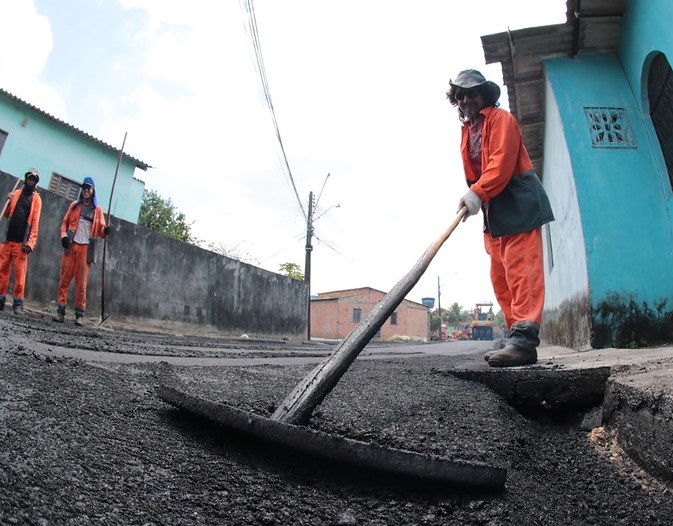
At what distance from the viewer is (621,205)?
11.0ft

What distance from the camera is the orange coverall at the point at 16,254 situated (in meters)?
4.62

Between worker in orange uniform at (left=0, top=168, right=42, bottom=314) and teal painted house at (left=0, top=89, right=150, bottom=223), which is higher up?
teal painted house at (left=0, top=89, right=150, bottom=223)

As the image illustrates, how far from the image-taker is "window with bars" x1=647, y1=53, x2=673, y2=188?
3070 millimetres

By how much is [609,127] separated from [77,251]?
19.6 ft

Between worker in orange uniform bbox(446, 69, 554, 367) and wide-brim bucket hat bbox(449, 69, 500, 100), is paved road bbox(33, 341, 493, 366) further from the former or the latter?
wide-brim bucket hat bbox(449, 69, 500, 100)

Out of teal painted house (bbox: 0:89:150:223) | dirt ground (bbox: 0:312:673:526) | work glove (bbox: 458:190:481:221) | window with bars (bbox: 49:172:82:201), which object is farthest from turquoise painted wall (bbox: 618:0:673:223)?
window with bars (bbox: 49:172:82:201)

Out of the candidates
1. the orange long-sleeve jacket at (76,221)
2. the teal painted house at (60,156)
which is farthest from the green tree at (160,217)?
the orange long-sleeve jacket at (76,221)

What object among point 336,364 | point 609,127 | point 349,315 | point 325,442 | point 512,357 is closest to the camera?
point 325,442

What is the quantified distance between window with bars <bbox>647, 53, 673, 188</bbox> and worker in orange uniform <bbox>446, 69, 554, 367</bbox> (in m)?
1.71

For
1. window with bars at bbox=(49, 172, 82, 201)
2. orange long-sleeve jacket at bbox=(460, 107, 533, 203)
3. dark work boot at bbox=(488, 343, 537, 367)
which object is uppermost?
window with bars at bbox=(49, 172, 82, 201)

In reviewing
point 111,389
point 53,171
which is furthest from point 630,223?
point 53,171

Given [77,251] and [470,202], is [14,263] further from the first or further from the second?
[470,202]

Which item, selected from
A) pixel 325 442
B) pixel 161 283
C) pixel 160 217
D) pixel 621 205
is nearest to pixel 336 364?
pixel 325 442

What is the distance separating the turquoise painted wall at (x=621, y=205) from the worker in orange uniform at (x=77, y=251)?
5.38 metres
